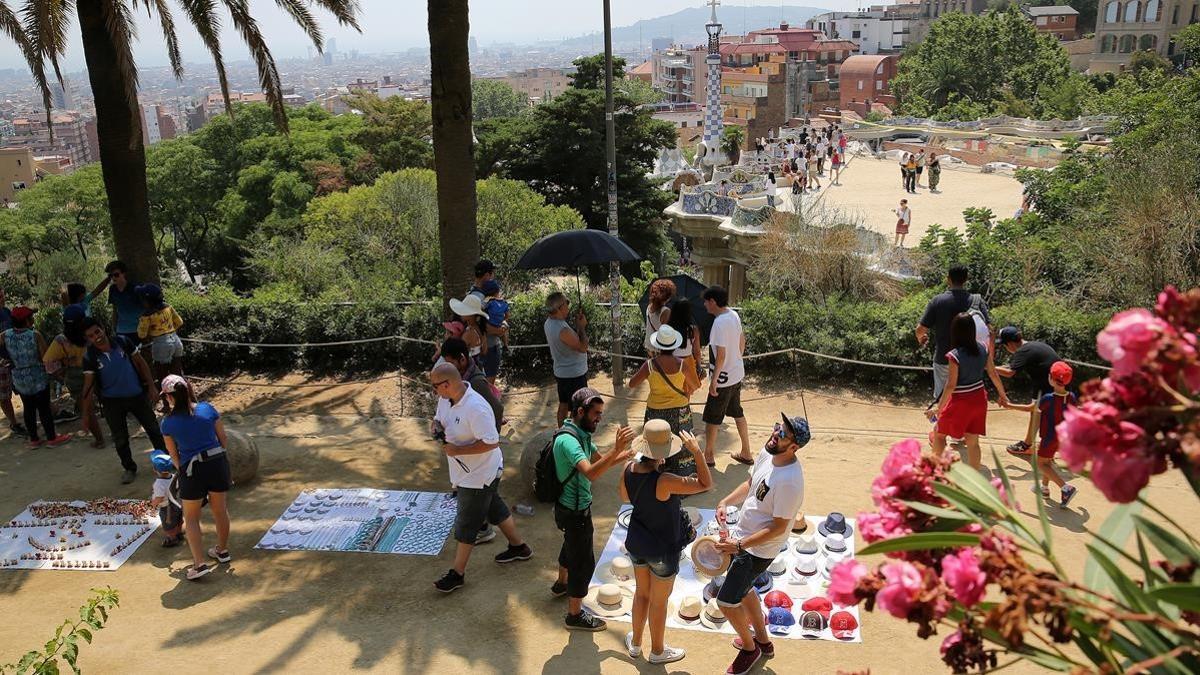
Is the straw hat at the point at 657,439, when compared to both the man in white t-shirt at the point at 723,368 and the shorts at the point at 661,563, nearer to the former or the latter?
the shorts at the point at 661,563

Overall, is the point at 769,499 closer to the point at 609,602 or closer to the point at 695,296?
the point at 609,602

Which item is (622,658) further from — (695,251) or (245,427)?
(695,251)

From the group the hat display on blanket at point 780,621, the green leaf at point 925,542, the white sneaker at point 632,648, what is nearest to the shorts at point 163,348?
the white sneaker at point 632,648

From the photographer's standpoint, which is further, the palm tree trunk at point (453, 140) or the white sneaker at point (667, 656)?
the palm tree trunk at point (453, 140)

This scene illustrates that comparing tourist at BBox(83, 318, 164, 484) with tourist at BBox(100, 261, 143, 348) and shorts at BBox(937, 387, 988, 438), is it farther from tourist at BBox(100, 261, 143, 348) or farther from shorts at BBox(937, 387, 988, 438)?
shorts at BBox(937, 387, 988, 438)

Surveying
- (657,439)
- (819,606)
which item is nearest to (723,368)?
(819,606)

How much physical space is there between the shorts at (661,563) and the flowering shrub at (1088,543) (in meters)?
2.78

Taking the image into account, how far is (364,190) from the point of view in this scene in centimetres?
2150

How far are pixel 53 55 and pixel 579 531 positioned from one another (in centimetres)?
942

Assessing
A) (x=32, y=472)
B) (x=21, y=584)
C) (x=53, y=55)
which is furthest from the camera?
(x=53, y=55)

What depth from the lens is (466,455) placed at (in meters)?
5.96

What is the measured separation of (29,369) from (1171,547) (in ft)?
32.0

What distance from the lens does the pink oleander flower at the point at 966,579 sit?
2012 millimetres

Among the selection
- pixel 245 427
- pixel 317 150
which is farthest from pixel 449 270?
pixel 317 150
